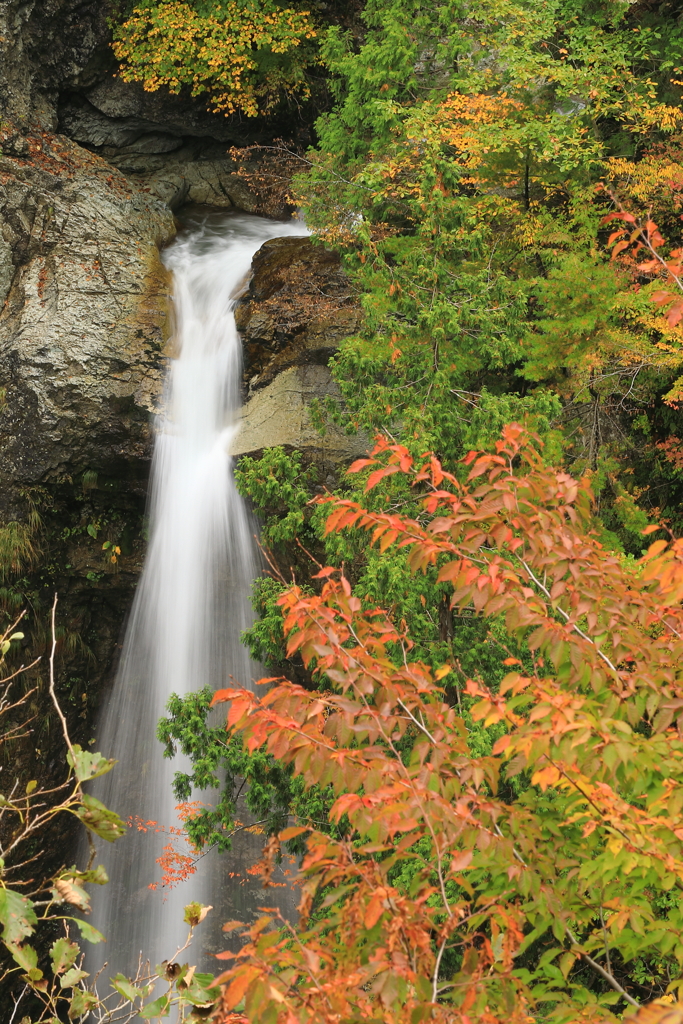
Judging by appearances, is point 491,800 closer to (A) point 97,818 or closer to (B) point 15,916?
(A) point 97,818

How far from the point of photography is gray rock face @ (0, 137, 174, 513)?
9.96m

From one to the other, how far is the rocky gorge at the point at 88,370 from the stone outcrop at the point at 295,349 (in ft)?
0.07

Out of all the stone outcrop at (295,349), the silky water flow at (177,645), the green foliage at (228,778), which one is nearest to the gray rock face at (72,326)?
the silky water flow at (177,645)

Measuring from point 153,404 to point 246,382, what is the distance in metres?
1.37

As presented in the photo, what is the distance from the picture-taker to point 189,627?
9984 millimetres

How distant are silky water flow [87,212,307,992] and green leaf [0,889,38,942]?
798 centimetres

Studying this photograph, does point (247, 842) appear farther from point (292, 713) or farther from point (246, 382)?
point (292, 713)

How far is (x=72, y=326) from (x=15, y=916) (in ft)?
32.1

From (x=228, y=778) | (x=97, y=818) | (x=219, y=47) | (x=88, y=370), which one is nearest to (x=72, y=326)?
(x=88, y=370)

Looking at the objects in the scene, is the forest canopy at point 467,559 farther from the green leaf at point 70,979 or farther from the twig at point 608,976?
the green leaf at point 70,979

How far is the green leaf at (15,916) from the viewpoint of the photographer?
5.67 ft

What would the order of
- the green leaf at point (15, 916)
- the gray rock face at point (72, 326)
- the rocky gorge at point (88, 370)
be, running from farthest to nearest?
the gray rock face at point (72, 326), the rocky gorge at point (88, 370), the green leaf at point (15, 916)

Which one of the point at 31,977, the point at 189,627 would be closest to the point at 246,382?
the point at 189,627

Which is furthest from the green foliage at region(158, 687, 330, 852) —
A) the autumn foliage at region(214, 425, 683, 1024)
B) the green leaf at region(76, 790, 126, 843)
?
the green leaf at region(76, 790, 126, 843)
